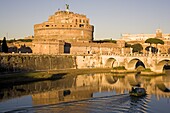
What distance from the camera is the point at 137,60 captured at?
3491cm

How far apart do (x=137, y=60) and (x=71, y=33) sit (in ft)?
45.0

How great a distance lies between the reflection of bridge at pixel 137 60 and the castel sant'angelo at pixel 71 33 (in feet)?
12.4

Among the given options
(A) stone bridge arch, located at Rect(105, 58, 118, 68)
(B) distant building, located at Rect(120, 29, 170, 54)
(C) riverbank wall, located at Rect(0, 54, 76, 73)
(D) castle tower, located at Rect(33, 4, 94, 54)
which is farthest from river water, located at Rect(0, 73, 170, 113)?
(B) distant building, located at Rect(120, 29, 170, 54)

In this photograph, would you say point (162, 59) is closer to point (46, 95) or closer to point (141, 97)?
point (141, 97)

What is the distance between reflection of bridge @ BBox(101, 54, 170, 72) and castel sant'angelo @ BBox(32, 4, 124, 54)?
12.4 feet

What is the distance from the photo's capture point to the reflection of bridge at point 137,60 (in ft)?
101

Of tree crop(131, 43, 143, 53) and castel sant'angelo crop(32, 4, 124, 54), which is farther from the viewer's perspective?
tree crop(131, 43, 143, 53)

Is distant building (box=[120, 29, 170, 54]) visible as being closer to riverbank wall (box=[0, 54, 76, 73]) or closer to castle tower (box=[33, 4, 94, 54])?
castle tower (box=[33, 4, 94, 54])

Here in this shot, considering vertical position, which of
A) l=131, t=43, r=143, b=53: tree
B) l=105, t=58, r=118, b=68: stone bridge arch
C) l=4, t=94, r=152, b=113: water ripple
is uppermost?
l=131, t=43, r=143, b=53: tree

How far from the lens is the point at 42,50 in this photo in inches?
1382

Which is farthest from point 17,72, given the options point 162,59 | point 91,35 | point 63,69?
point 91,35

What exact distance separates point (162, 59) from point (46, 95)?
53.9ft

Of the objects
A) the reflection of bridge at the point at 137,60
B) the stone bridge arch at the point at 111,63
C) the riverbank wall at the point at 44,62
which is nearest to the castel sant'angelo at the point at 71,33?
the riverbank wall at the point at 44,62

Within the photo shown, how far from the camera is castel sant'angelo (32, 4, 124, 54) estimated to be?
40.0 m
